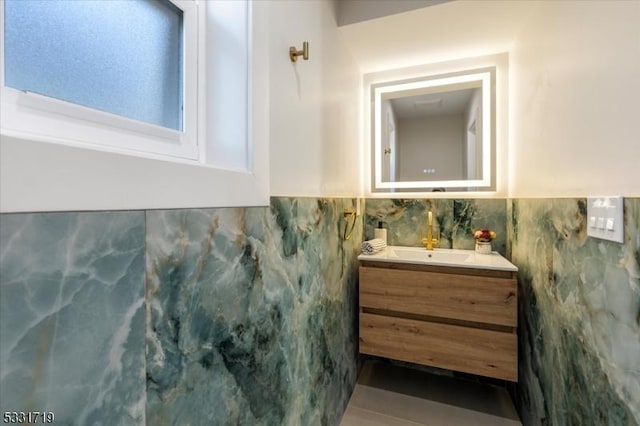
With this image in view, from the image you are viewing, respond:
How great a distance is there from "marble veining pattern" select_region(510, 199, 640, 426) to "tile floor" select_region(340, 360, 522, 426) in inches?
9.4

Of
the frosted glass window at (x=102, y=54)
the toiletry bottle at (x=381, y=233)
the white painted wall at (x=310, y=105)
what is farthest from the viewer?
the toiletry bottle at (x=381, y=233)

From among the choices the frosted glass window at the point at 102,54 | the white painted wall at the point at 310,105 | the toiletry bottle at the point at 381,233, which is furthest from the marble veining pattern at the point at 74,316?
the toiletry bottle at the point at 381,233

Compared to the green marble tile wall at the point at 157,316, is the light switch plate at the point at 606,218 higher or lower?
A: higher

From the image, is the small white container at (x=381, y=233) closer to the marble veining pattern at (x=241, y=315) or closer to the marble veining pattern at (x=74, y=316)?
the marble veining pattern at (x=241, y=315)

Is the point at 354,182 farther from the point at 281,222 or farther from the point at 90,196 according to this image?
the point at 90,196

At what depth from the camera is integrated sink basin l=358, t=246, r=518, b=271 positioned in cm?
166

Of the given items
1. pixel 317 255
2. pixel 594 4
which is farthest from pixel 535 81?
pixel 317 255

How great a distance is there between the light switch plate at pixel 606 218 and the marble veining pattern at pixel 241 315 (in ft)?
3.10

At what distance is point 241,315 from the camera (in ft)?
2.77

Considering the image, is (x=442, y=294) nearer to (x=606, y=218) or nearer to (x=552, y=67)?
(x=606, y=218)

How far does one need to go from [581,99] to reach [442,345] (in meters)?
1.34

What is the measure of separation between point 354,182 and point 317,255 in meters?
0.92

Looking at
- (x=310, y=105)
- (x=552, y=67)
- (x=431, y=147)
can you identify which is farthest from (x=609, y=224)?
(x=431, y=147)

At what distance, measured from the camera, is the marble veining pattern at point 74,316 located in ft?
1.31
